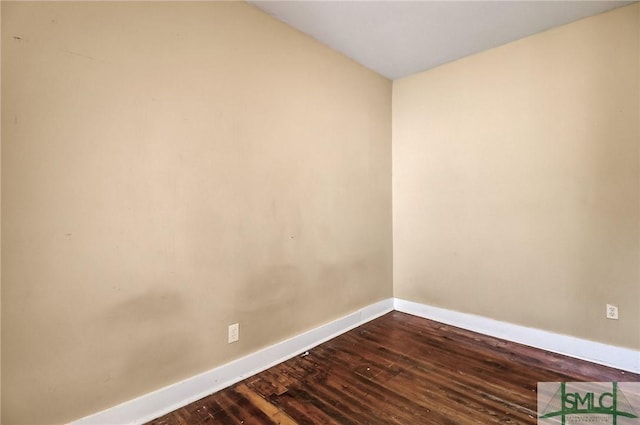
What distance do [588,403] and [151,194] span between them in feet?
9.32

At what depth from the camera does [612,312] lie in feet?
7.20

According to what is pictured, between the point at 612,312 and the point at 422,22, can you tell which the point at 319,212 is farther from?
the point at 612,312

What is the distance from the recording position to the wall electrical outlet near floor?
218 centimetres

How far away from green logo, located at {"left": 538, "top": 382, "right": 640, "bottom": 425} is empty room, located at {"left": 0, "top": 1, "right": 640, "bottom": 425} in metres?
0.02

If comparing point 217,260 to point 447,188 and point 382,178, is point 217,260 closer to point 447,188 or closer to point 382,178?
point 382,178

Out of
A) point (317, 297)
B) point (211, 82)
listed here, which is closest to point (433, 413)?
point (317, 297)

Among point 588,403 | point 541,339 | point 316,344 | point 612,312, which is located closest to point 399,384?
point 316,344

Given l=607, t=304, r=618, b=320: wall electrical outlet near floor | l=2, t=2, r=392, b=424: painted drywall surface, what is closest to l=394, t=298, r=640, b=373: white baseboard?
l=607, t=304, r=618, b=320: wall electrical outlet near floor

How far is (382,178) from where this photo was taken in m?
3.31

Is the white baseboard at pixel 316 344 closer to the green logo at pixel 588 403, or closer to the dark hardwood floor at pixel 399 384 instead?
the dark hardwood floor at pixel 399 384

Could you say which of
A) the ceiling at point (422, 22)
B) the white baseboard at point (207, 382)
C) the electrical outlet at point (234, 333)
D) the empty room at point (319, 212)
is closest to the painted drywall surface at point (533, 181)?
the empty room at point (319, 212)

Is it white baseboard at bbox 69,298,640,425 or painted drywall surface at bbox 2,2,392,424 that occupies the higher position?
painted drywall surface at bbox 2,2,392,424

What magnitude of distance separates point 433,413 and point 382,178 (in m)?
2.22

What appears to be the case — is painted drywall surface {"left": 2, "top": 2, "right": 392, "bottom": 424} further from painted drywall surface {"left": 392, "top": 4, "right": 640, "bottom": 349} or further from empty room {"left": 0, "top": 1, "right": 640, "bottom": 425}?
painted drywall surface {"left": 392, "top": 4, "right": 640, "bottom": 349}
